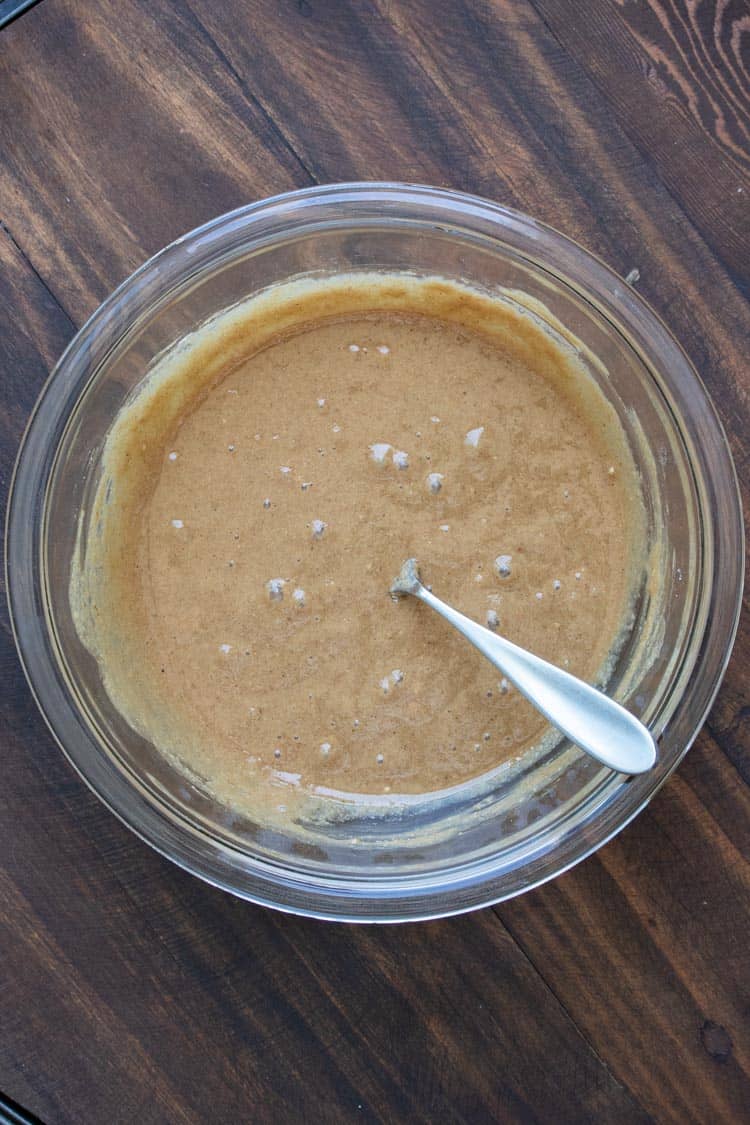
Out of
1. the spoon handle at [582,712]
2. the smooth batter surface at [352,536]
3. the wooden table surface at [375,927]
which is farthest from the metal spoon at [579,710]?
the wooden table surface at [375,927]

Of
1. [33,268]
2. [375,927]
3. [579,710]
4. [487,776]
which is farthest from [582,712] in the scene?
[33,268]

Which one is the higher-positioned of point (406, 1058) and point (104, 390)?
point (104, 390)

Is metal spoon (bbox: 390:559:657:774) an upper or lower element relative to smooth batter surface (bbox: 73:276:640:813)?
lower

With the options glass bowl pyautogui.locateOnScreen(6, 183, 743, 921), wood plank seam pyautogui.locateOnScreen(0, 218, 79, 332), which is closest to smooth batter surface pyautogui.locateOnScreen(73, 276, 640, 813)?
glass bowl pyautogui.locateOnScreen(6, 183, 743, 921)

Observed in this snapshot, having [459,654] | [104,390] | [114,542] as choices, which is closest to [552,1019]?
[459,654]

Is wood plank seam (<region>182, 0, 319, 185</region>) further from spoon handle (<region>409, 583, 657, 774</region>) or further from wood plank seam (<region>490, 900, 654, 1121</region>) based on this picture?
wood plank seam (<region>490, 900, 654, 1121</region>)

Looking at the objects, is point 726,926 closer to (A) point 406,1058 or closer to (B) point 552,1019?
(B) point 552,1019

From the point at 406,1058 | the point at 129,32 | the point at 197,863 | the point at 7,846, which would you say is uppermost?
the point at 129,32
